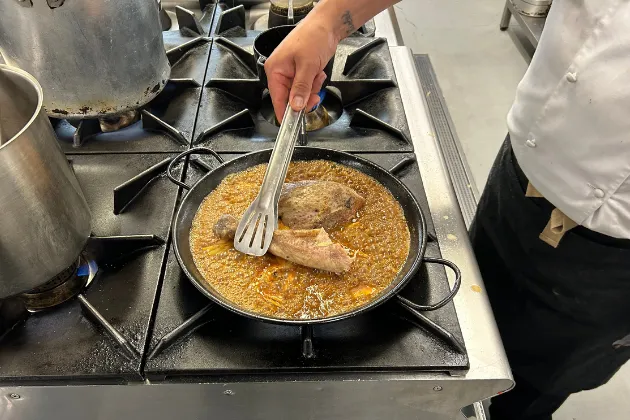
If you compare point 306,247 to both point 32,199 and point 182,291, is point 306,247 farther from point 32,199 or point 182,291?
point 32,199

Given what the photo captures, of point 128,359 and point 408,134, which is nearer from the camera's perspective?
point 128,359

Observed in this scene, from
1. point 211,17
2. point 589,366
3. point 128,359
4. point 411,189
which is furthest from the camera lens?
point 211,17

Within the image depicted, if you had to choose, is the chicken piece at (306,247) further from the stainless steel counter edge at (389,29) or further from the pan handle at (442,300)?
the stainless steel counter edge at (389,29)

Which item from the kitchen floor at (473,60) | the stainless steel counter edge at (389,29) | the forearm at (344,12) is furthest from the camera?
the kitchen floor at (473,60)

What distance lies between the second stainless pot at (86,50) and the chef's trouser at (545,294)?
3.05 ft

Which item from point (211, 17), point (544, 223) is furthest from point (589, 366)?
point (211, 17)

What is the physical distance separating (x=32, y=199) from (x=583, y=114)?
3.15 ft

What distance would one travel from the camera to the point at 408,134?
4.01 ft

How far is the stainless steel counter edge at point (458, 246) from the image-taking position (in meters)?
0.82

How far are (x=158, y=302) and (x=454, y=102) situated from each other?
7.53ft

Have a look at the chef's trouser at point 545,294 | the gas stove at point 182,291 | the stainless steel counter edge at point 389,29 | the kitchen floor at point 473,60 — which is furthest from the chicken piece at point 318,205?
the kitchen floor at point 473,60

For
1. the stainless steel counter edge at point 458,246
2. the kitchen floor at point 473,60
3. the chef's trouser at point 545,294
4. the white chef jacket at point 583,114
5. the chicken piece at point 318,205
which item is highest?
the white chef jacket at point 583,114

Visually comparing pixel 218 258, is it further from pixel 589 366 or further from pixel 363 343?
pixel 589 366

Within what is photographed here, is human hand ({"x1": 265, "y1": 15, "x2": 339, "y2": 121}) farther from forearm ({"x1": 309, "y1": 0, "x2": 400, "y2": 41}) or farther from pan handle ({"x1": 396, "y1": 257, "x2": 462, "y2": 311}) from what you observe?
pan handle ({"x1": 396, "y1": 257, "x2": 462, "y2": 311})
